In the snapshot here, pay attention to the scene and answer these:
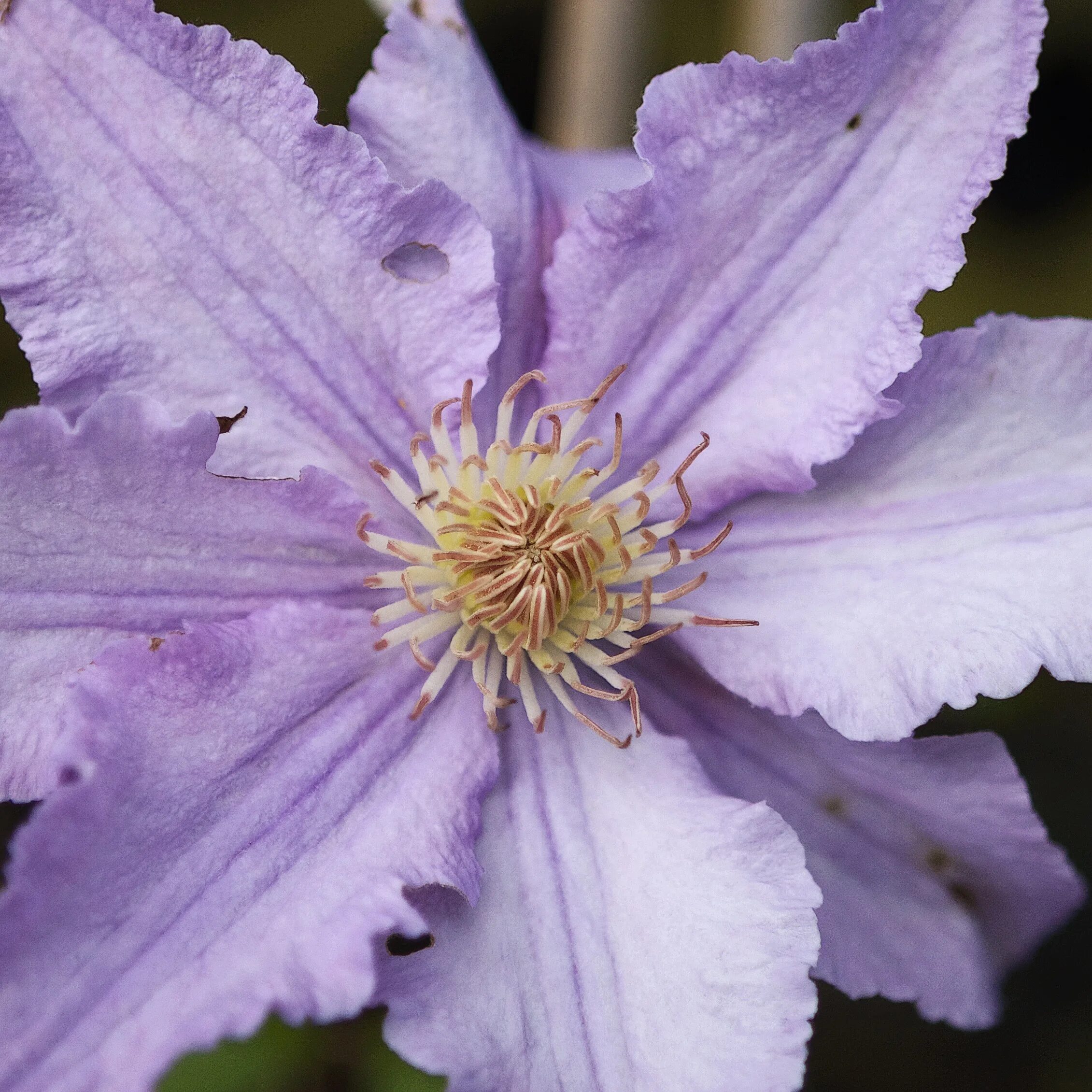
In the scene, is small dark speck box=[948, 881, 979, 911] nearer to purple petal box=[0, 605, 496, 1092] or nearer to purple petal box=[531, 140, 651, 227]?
purple petal box=[0, 605, 496, 1092]

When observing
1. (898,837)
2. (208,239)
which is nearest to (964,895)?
(898,837)

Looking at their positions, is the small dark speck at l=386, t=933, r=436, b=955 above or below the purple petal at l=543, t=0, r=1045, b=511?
below

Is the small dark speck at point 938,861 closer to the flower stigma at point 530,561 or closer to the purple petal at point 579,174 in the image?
the flower stigma at point 530,561

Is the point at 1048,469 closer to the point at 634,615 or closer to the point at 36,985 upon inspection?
the point at 634,615

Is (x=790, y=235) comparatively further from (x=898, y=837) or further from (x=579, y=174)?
(x=898, y=837)

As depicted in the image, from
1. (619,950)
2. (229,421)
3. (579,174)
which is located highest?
(579,174)

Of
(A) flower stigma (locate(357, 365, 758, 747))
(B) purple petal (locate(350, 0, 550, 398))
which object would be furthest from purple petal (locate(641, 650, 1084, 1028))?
(B) purple petal (locate(350, 0, 550, 398))
